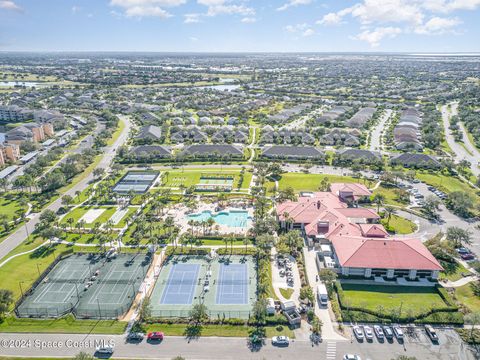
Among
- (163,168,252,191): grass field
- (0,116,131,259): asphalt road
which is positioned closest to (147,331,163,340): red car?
(0,116,131,259): asphalt road

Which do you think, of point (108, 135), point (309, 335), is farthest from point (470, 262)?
point (108, 135)

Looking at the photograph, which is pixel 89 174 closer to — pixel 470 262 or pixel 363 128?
pixel 470 262

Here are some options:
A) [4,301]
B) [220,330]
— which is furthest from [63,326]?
[220,330]

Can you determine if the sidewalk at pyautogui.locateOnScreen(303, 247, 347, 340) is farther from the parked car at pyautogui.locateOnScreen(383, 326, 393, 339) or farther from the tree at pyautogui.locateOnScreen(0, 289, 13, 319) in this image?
the tree at pyautogui.locateOnScreen(0, 289, 13, 319)

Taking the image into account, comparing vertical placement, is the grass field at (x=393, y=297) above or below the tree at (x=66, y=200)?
below

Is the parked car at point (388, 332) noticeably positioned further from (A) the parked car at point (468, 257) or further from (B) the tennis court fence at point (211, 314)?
(A) the parked car at point (468, 257)

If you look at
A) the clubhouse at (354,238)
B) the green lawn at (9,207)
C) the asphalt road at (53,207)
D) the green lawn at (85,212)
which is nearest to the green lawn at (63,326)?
the asphalt road at (53,207)

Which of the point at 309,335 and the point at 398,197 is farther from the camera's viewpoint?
the point at 398,197

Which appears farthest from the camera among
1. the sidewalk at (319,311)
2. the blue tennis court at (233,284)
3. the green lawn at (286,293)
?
the blue tennis court at (233,284)
